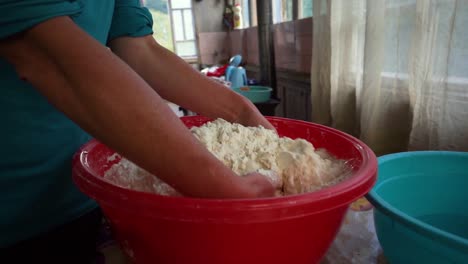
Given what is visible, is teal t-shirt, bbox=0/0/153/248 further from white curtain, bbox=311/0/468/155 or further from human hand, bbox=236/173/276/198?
white curtain, bbox=311/0/468/155

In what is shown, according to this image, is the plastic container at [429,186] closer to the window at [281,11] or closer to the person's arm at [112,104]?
the person's arm at [112,104]

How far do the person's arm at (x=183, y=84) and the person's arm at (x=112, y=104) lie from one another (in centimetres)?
30

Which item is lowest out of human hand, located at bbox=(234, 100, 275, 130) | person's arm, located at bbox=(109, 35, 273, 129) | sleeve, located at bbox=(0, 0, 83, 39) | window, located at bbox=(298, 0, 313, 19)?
human hand, located at bbox=(234, 100, 275, 130)

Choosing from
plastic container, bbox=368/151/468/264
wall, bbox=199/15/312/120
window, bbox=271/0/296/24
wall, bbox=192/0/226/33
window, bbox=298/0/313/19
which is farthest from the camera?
wall, bbox=192/0/226/33

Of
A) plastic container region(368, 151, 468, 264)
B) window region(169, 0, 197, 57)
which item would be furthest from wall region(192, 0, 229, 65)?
plastic container region(368, 151, 468, 264)

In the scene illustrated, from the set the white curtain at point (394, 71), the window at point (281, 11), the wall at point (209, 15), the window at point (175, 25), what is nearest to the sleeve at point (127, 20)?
the white curtain at point (394, 71)

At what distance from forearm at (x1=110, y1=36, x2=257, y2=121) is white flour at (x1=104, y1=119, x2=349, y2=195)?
9cm

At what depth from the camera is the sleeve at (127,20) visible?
57 centimetres

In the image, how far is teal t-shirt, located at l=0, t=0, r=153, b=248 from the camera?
409mm

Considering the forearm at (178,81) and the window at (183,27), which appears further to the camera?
the window at (183,27)

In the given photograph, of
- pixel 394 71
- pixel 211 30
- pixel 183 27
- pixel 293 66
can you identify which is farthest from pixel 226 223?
pixel 183 27

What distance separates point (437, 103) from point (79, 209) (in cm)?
85

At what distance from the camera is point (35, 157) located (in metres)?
0.44

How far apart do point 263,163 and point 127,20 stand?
374 mm
